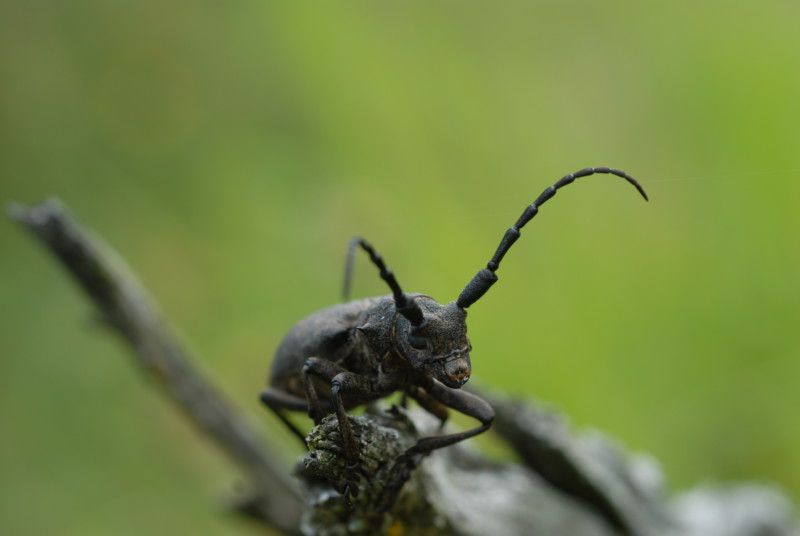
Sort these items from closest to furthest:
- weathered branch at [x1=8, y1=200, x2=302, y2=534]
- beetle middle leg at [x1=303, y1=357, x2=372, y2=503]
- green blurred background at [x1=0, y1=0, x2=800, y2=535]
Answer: beetle middle leg at [x1=303, y1=357, x2=372, y2=503] → weathered branch at [x1=8, y1=200, x2=302, y2=534] → green blurred background at [x1=0, y1=0, x2=800, y2=535]

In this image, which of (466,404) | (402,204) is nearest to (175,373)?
(466,404)

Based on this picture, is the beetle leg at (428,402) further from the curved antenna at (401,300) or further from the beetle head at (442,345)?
the curved antenna at (401,300)

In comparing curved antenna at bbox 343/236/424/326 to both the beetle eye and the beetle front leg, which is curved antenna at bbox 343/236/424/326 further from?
the beetle front leg

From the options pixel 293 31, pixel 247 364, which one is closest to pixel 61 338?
pixel 247 364

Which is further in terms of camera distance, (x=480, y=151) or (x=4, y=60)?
(x=4, y=60)

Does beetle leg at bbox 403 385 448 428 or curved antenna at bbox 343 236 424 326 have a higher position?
beetle leg at bbox 403 385 448 428

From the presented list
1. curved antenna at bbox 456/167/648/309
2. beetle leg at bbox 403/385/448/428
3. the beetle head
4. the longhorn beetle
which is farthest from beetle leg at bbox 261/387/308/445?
curved antenna at bbox 456/167/648/309

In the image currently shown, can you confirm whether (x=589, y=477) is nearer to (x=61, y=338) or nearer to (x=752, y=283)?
(x=752, y=283)

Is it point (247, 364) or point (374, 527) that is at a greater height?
point (247, 364)
